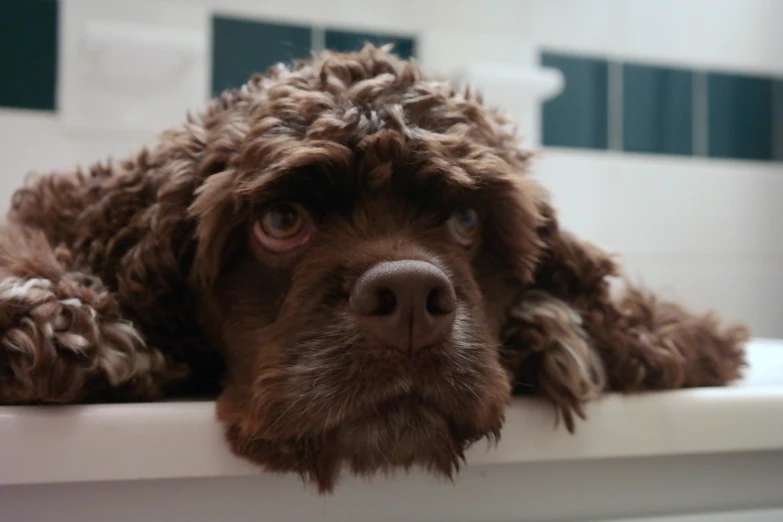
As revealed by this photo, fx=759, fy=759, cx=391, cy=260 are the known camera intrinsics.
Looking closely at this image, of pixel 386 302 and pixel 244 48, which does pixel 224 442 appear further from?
pixel 244 48

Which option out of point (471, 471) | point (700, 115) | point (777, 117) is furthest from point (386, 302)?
point (777, 117)

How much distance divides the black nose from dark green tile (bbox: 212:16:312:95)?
6.21ft

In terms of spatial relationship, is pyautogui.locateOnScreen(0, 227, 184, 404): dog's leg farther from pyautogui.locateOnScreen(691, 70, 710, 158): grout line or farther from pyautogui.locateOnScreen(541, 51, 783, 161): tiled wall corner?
pyautogui.locateOnScreen(691, 70, 710, 158): grout line

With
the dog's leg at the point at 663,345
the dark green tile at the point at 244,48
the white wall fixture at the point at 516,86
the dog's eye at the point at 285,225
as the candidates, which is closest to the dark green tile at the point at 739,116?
the white wall fixture at the point at 516,86

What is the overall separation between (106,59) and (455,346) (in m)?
1.95

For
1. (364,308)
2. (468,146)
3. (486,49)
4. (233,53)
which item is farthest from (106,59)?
(364,308)

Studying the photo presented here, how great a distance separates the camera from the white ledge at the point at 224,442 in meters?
0.87

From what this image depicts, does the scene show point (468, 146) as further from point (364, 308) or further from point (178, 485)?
point (178, 485)

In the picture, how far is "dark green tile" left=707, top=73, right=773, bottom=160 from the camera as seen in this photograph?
133 inches

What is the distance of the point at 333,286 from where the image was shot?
99 centimetres

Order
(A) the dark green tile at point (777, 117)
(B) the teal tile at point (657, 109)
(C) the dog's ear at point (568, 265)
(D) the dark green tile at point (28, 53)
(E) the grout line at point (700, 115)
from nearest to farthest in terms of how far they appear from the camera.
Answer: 1. (C) the dog's ear at point (568, 265)
2. (D) the dark green tile at point (28, 53)
3. (B) the teal tile at point (657, 109)
4. (E) the grout line at point (700, 115)
5. (A) the dark green tile at point (777, 117)

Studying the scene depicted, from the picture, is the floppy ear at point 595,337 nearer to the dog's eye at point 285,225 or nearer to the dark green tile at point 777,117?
the dog's eye at point 285,225

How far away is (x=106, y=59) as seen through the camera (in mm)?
2443

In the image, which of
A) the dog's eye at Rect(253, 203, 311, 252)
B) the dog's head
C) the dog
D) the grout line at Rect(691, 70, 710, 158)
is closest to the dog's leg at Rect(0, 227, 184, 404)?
the dog
